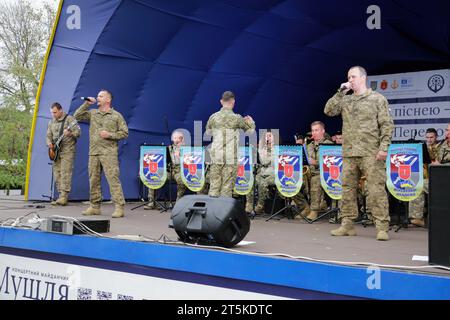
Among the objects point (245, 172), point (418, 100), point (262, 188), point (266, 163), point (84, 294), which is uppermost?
point (418, 100)

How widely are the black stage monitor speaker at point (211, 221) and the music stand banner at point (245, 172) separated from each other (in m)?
3.46

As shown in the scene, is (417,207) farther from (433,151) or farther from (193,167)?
(193,167)

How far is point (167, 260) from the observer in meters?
4.42

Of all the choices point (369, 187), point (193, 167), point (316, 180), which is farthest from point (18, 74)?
point (369, 187)

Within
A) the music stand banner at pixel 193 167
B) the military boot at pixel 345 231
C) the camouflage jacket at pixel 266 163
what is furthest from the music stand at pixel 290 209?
the military boot at pixel 345 231

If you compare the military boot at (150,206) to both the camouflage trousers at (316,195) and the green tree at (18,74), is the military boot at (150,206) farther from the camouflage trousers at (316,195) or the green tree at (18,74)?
the green tree at (18,74)

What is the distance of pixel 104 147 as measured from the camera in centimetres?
738

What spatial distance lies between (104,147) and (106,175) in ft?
1.25

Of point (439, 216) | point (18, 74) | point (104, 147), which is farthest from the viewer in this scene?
point (18, 74)

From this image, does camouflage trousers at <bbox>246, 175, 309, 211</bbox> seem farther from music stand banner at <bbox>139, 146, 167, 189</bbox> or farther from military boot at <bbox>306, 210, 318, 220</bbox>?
music stand banner at <bbox>139, 146, 167, 189</bbox>

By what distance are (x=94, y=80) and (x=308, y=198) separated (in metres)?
4.44

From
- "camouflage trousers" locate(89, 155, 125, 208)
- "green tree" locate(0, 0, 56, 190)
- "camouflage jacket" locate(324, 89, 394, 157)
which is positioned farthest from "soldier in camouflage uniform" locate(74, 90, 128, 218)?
"green tree" locate(0, 0, 56, 190)

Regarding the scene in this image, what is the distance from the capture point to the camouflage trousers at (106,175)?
7.38 meters
